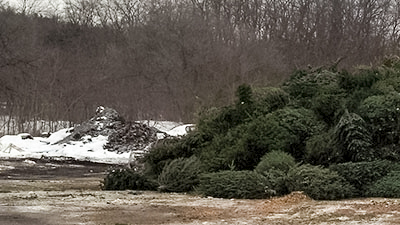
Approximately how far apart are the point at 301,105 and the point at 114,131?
18.8m

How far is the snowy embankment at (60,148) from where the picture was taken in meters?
29.7

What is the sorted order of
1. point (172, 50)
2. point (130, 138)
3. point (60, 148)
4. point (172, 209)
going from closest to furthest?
point (172, 209), point (60, 148), point (130, 138), point (172, 50)

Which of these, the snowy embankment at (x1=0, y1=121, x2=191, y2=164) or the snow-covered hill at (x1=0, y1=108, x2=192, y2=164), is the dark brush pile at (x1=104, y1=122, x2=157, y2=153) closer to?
the snow-covered hill at (x1=0, y1=108, x2=192, y2=164)

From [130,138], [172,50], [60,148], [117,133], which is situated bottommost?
[60,148]

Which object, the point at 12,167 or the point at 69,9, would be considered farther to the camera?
the point at 69,9

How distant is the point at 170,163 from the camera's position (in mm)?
15117

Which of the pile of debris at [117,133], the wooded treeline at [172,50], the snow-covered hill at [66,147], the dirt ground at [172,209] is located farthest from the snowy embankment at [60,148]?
the dirt ground at [172,209]

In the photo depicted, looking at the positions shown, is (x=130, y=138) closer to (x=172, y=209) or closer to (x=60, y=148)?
(x=60, y=148)

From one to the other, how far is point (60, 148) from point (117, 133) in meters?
3.11

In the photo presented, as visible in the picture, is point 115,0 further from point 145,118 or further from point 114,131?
point 114,131

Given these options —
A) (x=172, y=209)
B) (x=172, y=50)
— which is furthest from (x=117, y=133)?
(x=172, y=209)

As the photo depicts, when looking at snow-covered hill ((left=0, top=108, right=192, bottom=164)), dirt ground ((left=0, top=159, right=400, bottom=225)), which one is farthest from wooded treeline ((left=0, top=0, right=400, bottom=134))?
dirt ground ((left=0, top=159, right=400, bottom=225))

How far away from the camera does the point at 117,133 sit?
1320 inches

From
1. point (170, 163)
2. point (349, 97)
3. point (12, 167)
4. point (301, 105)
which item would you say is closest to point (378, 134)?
point (349, 97)
